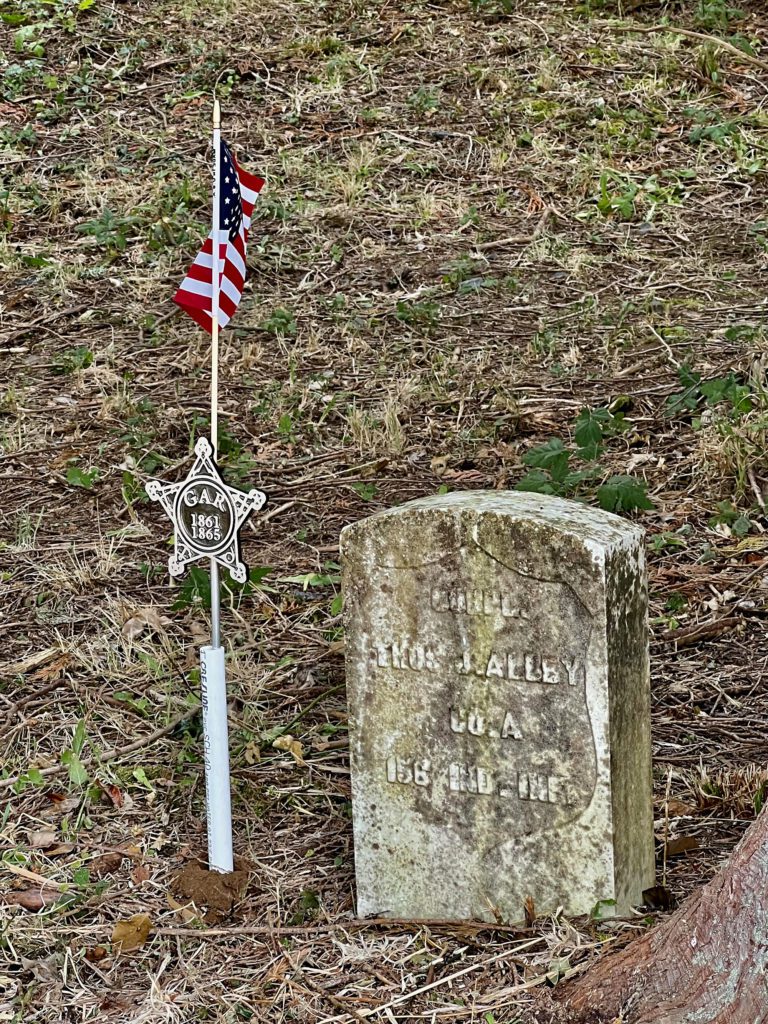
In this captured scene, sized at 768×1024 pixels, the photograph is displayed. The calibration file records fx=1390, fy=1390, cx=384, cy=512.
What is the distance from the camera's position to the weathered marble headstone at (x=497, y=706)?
10.4 ft

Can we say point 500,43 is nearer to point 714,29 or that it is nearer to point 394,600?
point 714,29

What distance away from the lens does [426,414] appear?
250 inches

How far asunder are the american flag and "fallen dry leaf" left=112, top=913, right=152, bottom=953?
1.56 meters

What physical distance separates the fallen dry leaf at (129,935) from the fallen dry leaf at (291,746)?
0.87 metres

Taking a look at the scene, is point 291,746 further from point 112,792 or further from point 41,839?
point 41,839

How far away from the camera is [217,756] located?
3662 millimetres

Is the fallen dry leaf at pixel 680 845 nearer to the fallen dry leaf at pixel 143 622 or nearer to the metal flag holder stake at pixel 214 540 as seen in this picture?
the metal flag holder stake at pixel 214 540

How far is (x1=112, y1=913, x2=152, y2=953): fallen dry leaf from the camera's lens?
11.3ft

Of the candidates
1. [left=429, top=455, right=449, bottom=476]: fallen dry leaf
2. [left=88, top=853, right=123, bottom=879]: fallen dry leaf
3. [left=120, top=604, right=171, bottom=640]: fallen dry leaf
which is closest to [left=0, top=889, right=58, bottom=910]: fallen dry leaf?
[left=88, top=853, right=123, bottom=879]: fallen dry leaf

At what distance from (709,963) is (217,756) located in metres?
1.44

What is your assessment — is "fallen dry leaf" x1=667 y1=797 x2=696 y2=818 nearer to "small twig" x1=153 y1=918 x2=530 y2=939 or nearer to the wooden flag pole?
"small twig" x1=153 y1=918 x2=530 y2=939

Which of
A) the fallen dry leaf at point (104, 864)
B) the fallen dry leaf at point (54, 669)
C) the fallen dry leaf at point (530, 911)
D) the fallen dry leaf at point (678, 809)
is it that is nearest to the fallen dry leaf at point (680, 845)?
the fallen dry leaf at point (678, 809)

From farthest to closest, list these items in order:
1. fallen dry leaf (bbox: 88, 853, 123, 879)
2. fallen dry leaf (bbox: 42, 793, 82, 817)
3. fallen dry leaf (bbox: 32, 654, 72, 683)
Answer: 1. fallen dry leaf (bbox: 32, 654, 72, 683)
2. fallen dry leaf (bbox: 42, 793, 82, 817)
3. fallen dry leaf (bbox: 88, 853, 123, 879)

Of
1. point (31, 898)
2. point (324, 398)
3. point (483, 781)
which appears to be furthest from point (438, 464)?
point (31, 898)
